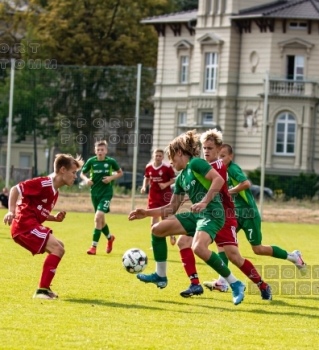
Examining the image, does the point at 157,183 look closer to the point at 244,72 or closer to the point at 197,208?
the point at 197,208

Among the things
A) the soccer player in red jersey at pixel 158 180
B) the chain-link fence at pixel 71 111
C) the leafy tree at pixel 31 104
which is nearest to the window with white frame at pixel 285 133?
the chain-link fence at pixel 71 111

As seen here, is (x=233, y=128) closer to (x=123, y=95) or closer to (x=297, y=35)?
(x=297, y=35)

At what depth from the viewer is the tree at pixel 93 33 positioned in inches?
2087

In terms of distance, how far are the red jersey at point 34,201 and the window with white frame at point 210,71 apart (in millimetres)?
37779

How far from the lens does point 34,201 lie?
32.8 feet

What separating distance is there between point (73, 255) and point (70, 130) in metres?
15.4

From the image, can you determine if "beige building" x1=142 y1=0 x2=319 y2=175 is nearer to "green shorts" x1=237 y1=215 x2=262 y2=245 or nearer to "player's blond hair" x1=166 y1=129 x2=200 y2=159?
"green shorts" x1=237 y1=215 x2=262 y2=245

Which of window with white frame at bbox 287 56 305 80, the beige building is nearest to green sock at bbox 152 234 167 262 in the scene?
the beige building

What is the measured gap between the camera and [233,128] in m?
43.3

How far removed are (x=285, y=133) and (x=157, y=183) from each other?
28361mm

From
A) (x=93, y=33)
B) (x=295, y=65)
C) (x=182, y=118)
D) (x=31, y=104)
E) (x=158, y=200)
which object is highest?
(x=93, y=33)

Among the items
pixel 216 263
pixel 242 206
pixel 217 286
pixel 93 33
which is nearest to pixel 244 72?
pixel 93 33

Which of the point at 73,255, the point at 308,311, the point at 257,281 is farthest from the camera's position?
the point at 73,255

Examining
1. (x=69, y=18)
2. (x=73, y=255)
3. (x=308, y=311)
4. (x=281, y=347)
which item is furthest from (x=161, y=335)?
(x=69, y=18)
